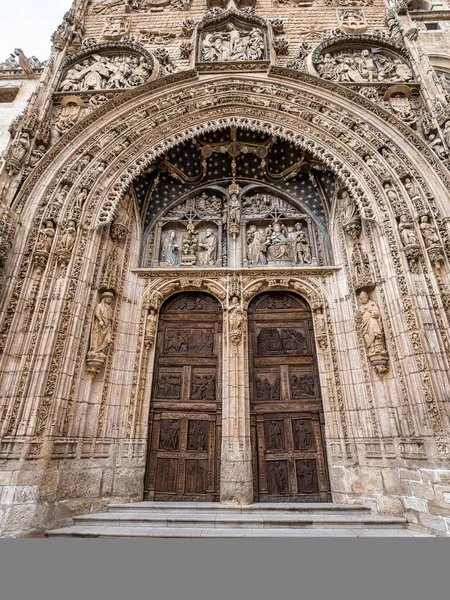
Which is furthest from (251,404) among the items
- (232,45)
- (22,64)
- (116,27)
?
(116,27)

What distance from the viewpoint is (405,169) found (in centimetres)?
775

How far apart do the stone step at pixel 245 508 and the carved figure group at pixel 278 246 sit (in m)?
5.56

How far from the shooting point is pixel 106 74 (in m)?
9.84

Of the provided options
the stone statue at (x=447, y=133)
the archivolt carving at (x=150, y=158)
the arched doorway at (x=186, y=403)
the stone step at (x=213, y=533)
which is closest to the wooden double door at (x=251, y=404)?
the arched doorway at (x=186, y=403)

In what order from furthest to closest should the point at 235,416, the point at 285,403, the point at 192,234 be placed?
the point at 192,234 < the point at 285,403 < the point at 235,416

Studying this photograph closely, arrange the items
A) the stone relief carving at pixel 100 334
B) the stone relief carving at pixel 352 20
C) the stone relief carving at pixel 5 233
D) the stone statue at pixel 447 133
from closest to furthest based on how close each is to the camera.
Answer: the stone relief carving at pixel 5 233, the stone relief carving at pixel 100 334, the stone statue at pixel 447 133, the stone relief carving at pixel 352 20

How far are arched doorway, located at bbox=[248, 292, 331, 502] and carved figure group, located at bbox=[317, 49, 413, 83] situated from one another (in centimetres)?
650

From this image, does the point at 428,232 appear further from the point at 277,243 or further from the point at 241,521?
the point at 241,521

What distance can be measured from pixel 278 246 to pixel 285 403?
13.7 feet

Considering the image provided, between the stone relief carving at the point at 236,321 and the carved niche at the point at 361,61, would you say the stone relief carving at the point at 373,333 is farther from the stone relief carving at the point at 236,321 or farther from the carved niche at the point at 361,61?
the carved niche at the point at 361,61

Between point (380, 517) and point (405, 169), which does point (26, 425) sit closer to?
point (380, 517)

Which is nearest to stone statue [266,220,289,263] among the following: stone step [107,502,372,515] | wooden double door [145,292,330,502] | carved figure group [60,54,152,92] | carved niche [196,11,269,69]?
wooden double door [145,292,330,502]

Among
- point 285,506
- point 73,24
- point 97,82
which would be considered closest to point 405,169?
point 285,506

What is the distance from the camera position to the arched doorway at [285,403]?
696cm
